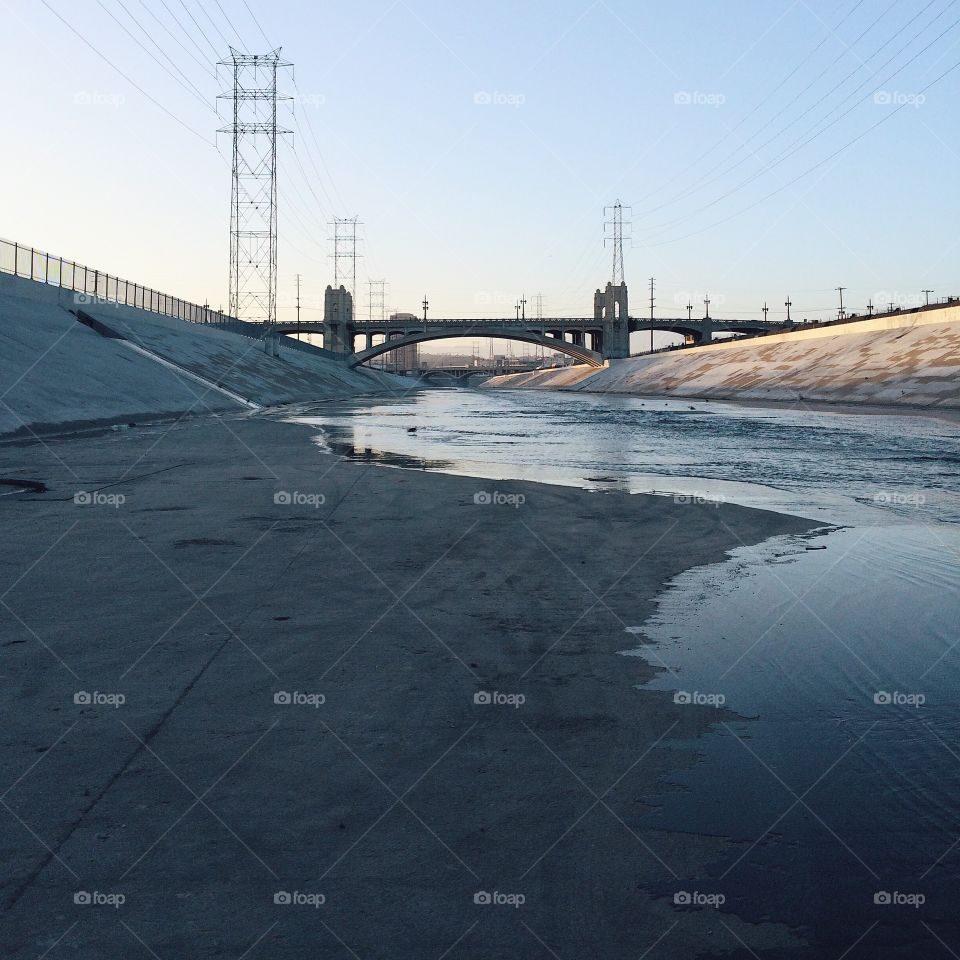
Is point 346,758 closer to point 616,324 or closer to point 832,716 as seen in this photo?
point 832,716

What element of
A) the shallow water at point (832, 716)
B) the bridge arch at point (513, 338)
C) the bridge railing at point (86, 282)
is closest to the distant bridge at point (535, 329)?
the bridge arch at point (513, 338)

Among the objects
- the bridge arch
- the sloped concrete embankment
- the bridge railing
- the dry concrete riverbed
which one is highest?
the bridge arch

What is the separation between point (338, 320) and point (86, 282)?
384 ft

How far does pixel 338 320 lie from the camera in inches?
6727

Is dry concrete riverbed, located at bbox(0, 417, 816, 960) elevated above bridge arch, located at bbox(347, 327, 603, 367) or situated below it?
below

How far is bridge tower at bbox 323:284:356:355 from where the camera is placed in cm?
16062

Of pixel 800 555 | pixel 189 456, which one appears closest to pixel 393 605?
pixel 800 555

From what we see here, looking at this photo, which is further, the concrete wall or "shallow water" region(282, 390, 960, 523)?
the concrete wall

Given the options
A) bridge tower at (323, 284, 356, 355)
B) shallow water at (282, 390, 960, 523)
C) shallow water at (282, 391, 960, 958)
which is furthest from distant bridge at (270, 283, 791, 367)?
shallow water at (282, 391, 960, 958)

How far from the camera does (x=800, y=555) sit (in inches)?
376

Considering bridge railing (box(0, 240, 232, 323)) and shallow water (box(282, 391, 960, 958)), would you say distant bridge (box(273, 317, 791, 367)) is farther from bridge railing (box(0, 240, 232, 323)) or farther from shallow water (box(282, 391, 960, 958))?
shallow water (box(282, 391, 960, 958))

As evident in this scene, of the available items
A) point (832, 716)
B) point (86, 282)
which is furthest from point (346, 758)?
point (86, 282)

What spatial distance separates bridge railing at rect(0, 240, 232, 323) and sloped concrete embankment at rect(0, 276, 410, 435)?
0.68 meters

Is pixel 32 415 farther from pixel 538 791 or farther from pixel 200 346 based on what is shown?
pixel 200 346
